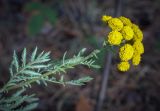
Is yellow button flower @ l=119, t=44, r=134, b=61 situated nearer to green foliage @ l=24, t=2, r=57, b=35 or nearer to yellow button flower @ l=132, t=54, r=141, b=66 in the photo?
yellow button flower @ l=132, t=54, r=141, b=66

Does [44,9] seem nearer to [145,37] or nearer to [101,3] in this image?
[101,3]

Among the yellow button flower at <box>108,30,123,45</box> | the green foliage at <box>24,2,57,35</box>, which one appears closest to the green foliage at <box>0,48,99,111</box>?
the yellow button flower at <box>108,30,123,45</box>

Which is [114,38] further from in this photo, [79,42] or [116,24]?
[79,42]

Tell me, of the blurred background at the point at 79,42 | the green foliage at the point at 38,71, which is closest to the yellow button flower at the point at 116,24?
the green foliage at the point at 38,71

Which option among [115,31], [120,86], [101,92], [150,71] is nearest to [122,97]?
[120,86]

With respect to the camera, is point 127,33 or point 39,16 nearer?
point 127,33

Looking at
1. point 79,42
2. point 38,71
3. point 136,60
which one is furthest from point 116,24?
point 79,42

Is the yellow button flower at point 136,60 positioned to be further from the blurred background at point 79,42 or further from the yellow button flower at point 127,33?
the blurred background at point 79,42
